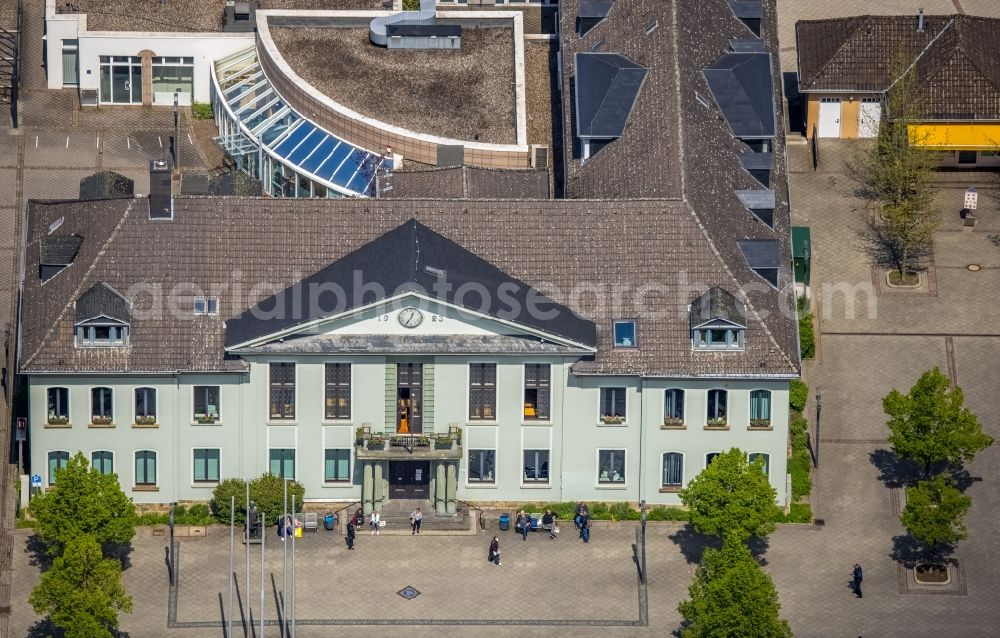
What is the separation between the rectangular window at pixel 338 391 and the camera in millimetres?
186500

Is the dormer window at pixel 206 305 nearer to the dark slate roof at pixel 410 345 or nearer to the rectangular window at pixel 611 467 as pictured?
the dark slate roof at pixel 410 345

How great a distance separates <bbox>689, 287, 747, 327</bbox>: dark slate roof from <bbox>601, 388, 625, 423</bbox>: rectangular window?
18.3ft

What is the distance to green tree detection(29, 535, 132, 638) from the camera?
173 m

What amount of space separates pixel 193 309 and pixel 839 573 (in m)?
37.1

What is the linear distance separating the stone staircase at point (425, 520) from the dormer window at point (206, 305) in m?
14.0

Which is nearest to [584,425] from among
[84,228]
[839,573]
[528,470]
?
[528,470]

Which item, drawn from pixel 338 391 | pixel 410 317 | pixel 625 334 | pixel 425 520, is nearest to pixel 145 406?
pixel 338 391

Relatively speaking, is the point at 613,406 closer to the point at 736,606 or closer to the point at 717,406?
the point at 717,406

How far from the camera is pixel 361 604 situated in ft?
591

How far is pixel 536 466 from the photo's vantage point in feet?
619

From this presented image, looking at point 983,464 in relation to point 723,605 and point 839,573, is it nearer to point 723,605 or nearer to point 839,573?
point 839,573

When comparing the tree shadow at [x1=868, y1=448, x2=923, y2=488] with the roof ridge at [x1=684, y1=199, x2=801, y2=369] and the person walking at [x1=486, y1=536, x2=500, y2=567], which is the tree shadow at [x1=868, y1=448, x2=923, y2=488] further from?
the person walking at [x1=486, y1=536, x2=500, y2=567]

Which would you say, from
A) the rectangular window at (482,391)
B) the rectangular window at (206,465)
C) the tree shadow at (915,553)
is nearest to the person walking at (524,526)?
the rectangular window at (482,391)

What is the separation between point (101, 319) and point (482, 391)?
20.7 m
